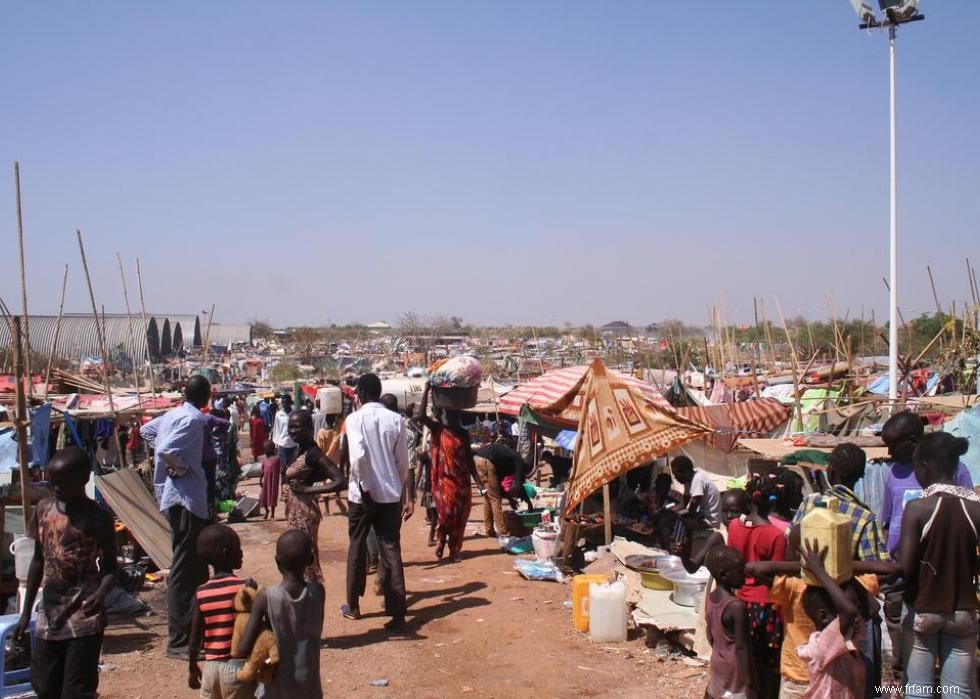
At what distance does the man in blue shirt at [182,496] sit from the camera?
5.32m

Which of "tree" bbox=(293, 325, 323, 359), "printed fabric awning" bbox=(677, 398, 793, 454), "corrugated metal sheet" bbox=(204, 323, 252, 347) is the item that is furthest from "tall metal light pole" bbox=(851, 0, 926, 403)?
"corrugated metal sheet" bbox=(204, 323, 252, 347)

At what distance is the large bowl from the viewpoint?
5.71m

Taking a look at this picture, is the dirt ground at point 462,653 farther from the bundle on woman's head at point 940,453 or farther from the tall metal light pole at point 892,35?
the tall metal light pole at point 892,35

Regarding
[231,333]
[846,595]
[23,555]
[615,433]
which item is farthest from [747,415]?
[231,333]

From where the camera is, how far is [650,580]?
6.21 m

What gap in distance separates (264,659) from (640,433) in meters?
4.32

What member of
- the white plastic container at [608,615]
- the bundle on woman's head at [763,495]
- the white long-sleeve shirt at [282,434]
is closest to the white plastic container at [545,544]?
the white plastic container at [608,615]

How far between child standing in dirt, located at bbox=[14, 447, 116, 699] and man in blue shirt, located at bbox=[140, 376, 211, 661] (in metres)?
1.51

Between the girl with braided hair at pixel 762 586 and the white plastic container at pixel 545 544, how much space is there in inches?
150

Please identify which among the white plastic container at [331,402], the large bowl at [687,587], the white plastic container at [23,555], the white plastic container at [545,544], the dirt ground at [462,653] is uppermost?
the white plastic container at [331,402]

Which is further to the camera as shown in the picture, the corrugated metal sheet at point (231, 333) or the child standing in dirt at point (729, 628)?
the corrugated metal sheet at point (231, 333)

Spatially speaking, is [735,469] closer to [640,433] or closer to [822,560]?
[640,433]

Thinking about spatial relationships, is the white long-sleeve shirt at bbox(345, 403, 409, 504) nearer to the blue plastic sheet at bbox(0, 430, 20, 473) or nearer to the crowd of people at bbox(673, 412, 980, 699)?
the crowd of people at bbox(673, 412, 980, 699)

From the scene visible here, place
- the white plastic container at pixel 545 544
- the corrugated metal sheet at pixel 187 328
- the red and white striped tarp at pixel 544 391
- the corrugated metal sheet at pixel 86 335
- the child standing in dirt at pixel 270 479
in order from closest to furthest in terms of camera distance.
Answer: the white plastic container at pixel 545 544, the red and white striped tarp at pixel 544 391, the child standing in dirt at pixel 270 479, the corrugated metal sheet at pixel 86 335, the corrugated metal sheet at pixel 187 328
